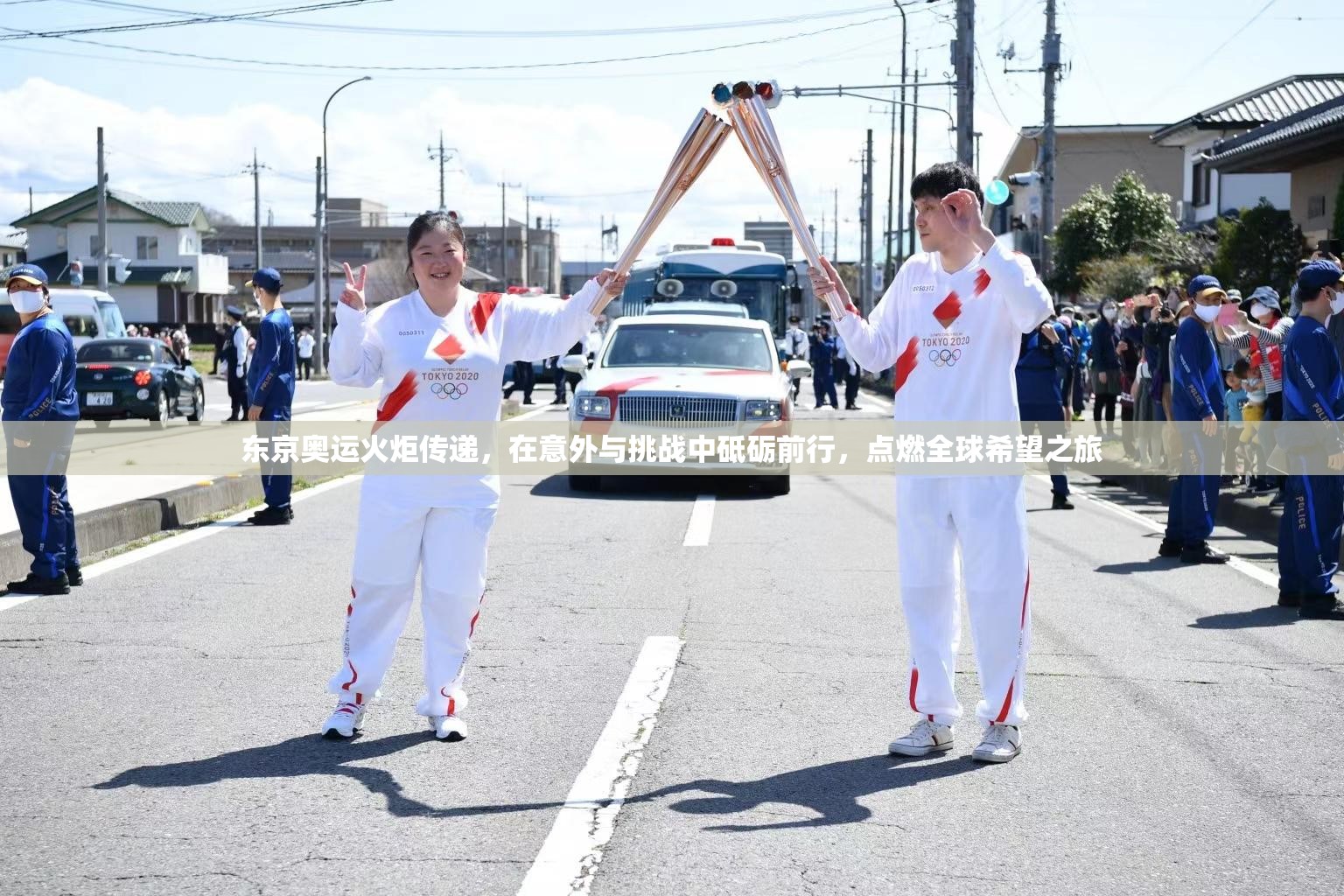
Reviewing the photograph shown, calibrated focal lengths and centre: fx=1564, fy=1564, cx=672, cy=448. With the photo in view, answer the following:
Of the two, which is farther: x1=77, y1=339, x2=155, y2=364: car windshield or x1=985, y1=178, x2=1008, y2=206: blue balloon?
x1=77, y1=339, x2=155, y2=364: car windshield

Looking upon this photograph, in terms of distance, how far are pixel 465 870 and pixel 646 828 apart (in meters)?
0.63

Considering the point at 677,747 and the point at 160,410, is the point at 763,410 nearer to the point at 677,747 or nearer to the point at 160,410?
the point at 677,747

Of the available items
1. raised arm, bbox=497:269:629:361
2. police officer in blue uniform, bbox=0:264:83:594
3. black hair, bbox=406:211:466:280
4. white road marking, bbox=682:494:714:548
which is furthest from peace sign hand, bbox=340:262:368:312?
white road marking, bbox=682:494:714:548

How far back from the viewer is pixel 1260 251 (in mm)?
26984

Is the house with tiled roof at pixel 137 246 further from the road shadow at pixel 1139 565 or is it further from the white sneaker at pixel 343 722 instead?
the white sneaker at pixel 343 722

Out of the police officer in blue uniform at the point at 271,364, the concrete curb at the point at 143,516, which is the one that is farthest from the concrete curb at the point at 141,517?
the police officer in blue uniform at the point at 271,364

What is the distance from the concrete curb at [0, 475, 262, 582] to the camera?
9461mm

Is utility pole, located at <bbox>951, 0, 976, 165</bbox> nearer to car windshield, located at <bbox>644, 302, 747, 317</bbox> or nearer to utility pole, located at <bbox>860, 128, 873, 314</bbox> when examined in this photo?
car windshield, located at <bbox>644, 302, 747, 317</bbox>

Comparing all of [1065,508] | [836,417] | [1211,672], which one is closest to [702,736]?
[1211,672]

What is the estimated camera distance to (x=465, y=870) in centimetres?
424

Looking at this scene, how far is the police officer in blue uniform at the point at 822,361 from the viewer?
30.7 meters

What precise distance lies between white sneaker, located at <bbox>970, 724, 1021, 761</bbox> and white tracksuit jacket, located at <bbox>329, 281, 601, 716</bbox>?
190cm

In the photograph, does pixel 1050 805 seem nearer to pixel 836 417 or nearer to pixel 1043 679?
pixel 1043 679

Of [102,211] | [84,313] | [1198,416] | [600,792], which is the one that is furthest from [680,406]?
[102,211]
